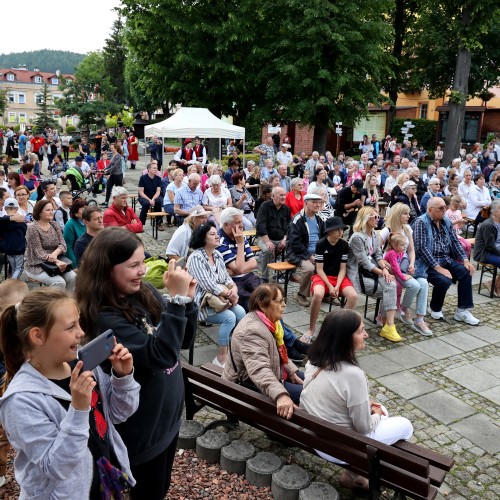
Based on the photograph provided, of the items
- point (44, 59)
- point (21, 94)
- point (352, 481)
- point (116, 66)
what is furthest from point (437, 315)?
point (44, 59)

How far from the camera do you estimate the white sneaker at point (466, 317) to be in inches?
280

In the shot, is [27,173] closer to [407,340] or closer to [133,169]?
[407,340]

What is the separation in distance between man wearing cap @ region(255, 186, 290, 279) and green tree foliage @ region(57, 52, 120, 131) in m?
45.6

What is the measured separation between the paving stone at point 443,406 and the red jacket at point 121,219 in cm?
469

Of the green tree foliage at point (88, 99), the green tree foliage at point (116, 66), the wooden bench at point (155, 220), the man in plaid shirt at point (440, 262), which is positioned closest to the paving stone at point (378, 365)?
the man in plaid shirt at point (440, 262)

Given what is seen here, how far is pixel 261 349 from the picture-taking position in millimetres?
3822

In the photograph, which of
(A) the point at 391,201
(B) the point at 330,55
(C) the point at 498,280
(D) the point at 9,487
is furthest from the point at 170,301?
(B) the point at 330,55

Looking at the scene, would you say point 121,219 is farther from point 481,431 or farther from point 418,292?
point 481,431

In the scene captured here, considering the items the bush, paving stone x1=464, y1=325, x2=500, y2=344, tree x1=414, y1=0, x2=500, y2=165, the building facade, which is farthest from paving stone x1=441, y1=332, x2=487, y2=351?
the building facade

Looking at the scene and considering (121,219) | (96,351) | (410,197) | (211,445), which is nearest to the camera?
(96,351)

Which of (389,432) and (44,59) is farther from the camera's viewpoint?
(44,59)

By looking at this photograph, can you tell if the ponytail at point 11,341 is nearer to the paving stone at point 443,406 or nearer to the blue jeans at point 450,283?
the paving stone at point 443,406

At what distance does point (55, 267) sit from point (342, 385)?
4.60 m

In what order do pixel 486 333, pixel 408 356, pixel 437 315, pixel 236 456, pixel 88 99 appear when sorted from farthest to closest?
1. pixel 88 99
2. pixel 437 315
3. pixel 486 333
4. pixel 408 356
5. pixel 236 456
